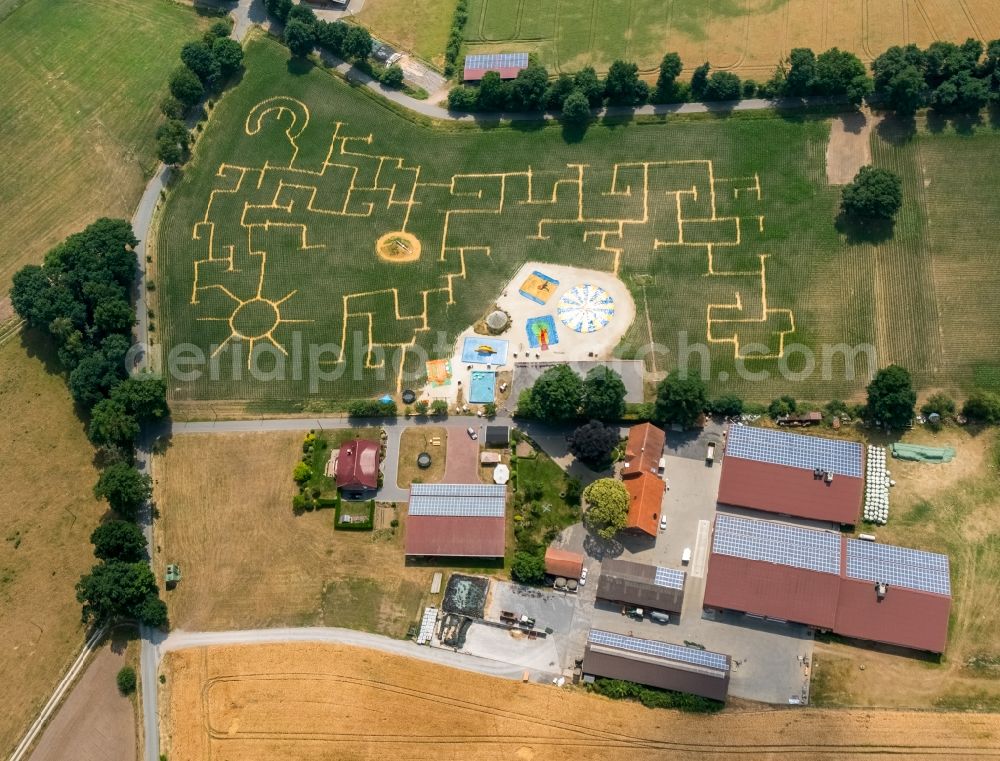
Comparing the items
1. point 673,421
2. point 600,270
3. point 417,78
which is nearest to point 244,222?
point 417,78

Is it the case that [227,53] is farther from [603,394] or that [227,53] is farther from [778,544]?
[778,544]

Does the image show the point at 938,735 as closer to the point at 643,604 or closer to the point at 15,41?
the point at 643,604

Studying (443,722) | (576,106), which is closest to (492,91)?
(576,106)

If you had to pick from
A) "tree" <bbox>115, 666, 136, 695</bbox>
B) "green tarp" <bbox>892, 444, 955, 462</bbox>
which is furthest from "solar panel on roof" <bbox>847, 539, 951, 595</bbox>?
"tree" <bbox>115, 666, 136, 695</bbox>

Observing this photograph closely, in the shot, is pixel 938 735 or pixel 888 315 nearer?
pixel 938 735

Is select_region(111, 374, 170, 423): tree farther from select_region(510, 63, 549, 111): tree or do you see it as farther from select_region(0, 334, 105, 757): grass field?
select_region(510, 63, 549, 111): tree

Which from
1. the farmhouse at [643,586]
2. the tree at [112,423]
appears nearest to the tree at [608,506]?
the farmhouse at [643,586]
